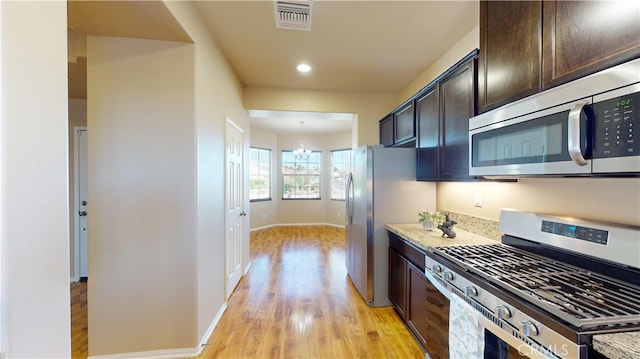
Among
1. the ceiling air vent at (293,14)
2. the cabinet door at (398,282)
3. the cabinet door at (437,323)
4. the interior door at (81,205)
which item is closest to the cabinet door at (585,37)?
the cabinet door at (437,323)

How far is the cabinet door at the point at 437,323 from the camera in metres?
1.58

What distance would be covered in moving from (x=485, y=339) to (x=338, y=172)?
643 cm

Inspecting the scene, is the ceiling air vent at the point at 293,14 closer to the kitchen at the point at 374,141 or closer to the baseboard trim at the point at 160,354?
the kitchen at the point at 374,141

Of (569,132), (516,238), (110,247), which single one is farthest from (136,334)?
(569,132)

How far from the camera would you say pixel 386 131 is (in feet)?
12.1

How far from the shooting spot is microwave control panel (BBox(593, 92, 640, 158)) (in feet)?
2.85

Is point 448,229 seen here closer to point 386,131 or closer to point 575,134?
point 575,134

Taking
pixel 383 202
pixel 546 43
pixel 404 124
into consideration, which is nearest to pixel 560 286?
pixel 546 43

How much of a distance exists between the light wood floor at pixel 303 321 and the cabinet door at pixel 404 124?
77.9 inches

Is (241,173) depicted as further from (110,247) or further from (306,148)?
(306,148)

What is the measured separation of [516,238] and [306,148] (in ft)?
21.3

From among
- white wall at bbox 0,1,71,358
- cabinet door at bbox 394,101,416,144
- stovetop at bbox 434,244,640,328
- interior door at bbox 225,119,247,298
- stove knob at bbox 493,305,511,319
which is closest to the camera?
white wall at bbox 0,1,71,358

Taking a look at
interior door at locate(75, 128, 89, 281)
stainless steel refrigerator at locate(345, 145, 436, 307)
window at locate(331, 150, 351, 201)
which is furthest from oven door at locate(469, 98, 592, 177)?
window at locate(331, 150, 351, 201)

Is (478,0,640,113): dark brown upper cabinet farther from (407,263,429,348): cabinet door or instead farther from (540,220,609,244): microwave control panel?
(407,263,429,348): cabinet door
